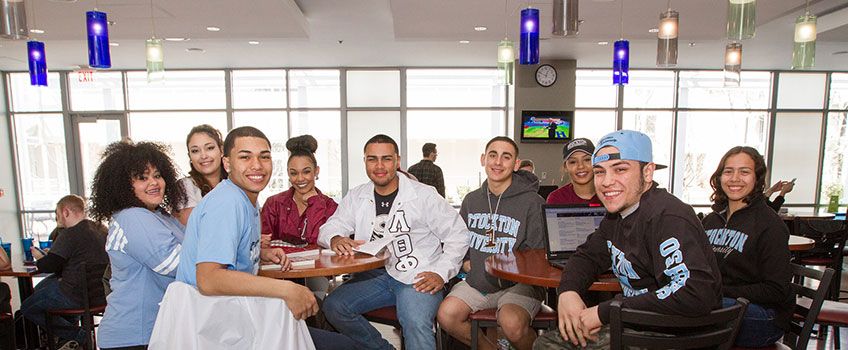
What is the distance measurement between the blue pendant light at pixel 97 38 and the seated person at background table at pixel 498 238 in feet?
8.91

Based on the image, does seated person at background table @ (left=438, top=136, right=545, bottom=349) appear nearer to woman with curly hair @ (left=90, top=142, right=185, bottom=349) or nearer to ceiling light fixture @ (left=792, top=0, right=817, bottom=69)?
woman with curly hair @ (left=90, top=142, right=185, bottom=349)

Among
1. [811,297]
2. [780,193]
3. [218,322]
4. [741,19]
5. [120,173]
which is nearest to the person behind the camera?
[218,322]

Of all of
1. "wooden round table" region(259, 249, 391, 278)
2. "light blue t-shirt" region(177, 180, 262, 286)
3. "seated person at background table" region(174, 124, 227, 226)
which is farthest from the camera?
"seated person at background table" region(174, 124, 227, 226)

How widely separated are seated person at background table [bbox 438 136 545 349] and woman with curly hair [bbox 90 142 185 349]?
1.41 metres

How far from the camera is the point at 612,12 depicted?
15.2 ft

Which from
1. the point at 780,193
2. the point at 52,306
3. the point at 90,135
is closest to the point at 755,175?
the point at 780,193

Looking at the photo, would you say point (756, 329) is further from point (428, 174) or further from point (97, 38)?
point (428, 174)

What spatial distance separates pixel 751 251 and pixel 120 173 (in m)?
2.97

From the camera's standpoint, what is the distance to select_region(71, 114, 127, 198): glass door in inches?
316

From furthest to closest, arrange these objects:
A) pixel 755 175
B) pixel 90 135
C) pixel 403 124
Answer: pixel 403 124, pixel 90 135, pixel 755 175

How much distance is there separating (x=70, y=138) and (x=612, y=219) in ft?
31.7

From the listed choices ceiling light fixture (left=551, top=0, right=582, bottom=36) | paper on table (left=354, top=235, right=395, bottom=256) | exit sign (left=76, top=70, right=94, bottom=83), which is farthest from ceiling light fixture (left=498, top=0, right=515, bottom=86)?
exit sign (left=76, top=70, right=94, bottom=83)

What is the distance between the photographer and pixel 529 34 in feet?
9.87

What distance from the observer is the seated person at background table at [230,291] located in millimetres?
1388
